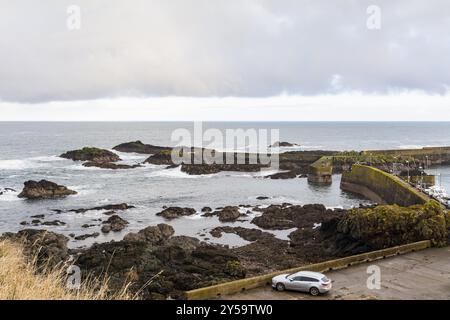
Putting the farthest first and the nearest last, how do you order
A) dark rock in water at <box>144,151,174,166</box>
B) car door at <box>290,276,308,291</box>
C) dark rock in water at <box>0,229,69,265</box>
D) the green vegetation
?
dark rock in water at <box>144,151,174,166</box>
dark rock in water at <box>0,229,69,265</box>
the green vegetation
car door at <box>290,276,308,291</box>

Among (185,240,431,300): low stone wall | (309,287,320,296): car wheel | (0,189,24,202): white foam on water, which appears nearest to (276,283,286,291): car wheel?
(185,240,431,300): low stone wall

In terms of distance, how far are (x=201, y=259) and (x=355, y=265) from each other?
37.3ft

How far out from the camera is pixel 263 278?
18062 millimetres

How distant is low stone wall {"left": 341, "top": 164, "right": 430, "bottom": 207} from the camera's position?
41862mm

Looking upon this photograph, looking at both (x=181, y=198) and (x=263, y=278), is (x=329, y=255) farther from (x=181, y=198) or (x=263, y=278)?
(x=181, y=198)

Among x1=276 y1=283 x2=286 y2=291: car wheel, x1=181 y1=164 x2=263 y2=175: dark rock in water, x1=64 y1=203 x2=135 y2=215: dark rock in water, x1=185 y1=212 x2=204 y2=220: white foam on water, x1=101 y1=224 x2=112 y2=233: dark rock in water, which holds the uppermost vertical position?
x1=276 y1=283 x2=286 y2=291: car wheel

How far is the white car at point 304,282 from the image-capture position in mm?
16672

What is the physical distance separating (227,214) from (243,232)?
6512mm

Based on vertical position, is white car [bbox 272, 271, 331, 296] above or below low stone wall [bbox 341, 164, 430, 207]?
above

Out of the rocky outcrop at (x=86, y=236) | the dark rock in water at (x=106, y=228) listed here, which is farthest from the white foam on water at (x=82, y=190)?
the rocky outcrop at (x=86, y=236)

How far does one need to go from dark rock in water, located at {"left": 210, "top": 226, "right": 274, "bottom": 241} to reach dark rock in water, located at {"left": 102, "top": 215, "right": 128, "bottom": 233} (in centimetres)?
870

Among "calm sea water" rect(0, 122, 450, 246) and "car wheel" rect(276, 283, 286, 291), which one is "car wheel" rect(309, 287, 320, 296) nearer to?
"car wheel" rect(276, 283, 286, 291)
